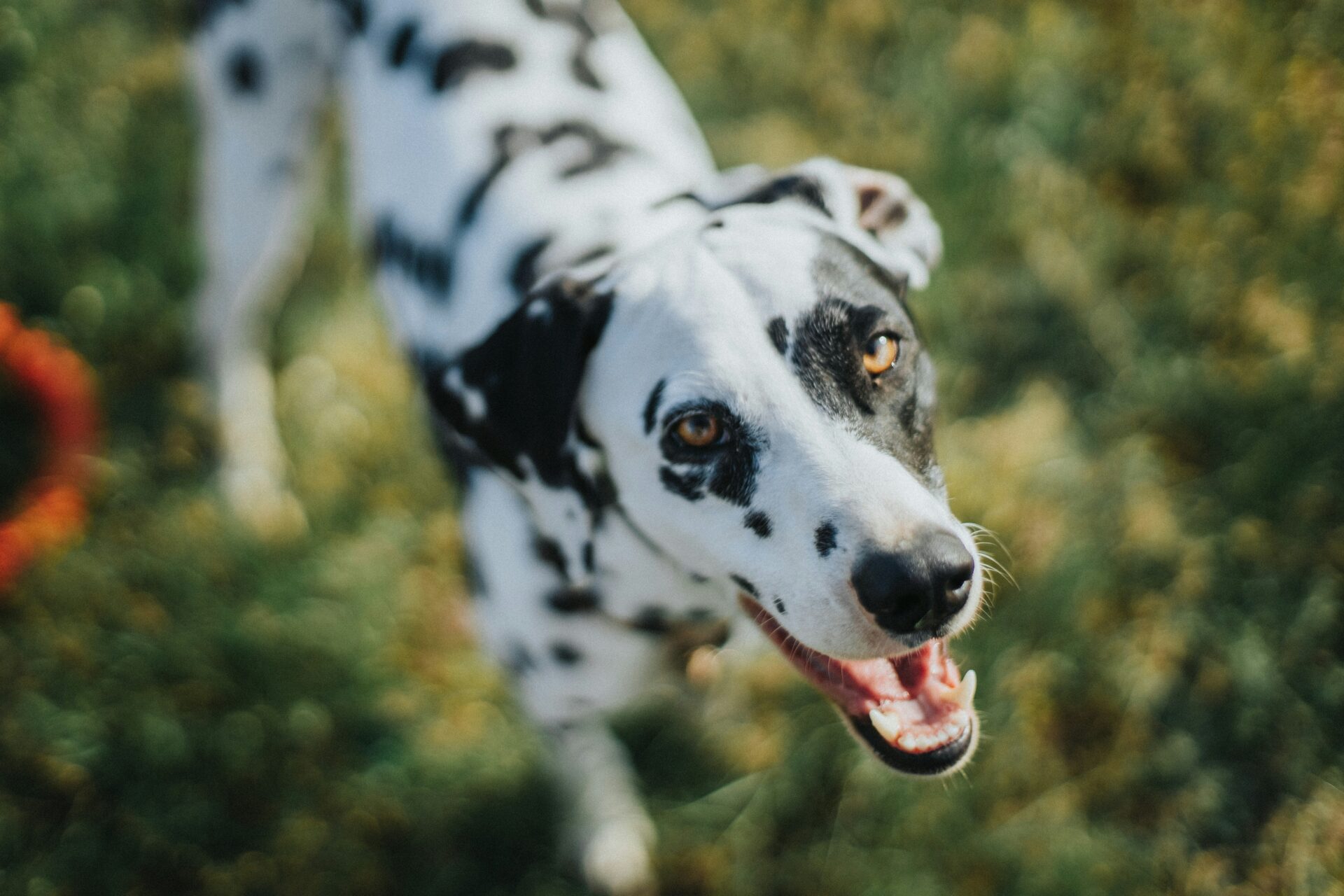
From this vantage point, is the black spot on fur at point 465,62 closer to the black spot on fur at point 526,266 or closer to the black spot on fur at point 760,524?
the black spot on fur at point 526,266

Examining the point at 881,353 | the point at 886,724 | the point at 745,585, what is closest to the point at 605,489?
the point at 745,585

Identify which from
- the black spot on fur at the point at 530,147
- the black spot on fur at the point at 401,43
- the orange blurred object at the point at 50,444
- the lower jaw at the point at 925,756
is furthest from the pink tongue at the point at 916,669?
the orange blurred object at the point at 50,444

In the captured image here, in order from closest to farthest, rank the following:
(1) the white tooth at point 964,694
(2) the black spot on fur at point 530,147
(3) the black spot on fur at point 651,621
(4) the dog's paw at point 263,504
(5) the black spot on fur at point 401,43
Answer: (1) the white tooth at point 964,694, (3) the black spot on fur at point 651,621, (2) the black spot on fur at point 530,147, (5) the black spot on fur at point 401,43, (4) the dog's paw at point 263,504

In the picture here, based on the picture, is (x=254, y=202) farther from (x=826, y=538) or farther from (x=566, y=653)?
(x=826, y=538)

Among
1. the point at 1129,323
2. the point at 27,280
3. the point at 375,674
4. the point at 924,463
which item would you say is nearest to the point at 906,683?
the point at 924,463

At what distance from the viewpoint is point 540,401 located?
194 centimetres

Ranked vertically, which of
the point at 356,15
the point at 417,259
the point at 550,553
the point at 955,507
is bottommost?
the point at 955,507

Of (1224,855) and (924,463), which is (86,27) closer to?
(924,463)

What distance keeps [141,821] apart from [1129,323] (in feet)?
12.0

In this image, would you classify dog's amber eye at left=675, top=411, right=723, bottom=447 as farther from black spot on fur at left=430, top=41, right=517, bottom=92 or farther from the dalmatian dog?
black spot on fur at left=430, top=41, right=517, bottom=92

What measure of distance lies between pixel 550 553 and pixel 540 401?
42cm

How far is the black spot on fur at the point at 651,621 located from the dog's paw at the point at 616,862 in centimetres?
92

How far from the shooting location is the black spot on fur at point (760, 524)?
71.6 inches

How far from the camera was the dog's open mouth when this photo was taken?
1975 mm
